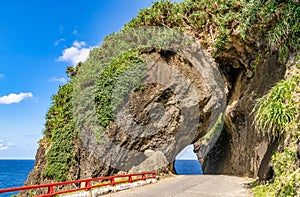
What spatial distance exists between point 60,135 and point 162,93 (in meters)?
7.41

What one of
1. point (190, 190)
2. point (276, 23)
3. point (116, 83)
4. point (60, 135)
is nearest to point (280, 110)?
point (190, 190)

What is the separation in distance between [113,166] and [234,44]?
11720mm

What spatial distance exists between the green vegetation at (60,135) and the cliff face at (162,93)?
2.4 inches

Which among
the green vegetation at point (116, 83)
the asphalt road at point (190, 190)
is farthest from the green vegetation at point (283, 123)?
the green vegetation at point (116, 83)

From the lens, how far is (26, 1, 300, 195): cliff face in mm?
16469

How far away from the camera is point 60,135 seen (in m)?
17.5

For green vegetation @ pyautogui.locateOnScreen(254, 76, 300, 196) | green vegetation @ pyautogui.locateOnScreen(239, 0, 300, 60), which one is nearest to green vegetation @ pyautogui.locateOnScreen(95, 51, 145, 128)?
green vegetation @ pyautogui.locateOnScreen(239, 0, 300, 60)

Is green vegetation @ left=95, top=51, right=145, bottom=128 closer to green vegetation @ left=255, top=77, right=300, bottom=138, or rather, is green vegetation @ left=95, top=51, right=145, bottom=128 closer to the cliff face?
the cliff face

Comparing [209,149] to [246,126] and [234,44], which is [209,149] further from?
[234,44]

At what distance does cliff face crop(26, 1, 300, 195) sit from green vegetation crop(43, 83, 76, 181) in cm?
6

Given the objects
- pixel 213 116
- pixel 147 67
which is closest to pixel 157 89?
pixel 147 67

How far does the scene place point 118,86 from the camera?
17734 mm

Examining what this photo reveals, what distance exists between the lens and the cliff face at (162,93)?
16469 mm

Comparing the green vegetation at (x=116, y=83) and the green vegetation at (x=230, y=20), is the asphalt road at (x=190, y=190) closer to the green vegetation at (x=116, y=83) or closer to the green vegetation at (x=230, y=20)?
the green vegetation at (x=116, y=83)
